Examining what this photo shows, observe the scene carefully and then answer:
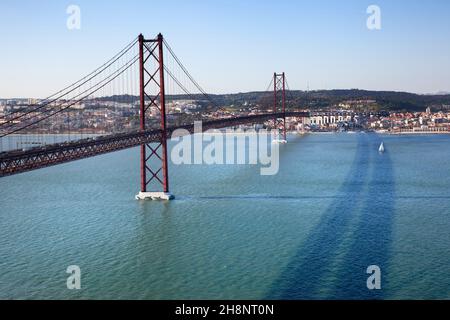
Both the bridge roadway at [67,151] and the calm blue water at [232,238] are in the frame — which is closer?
the calm blue water at [232,238]

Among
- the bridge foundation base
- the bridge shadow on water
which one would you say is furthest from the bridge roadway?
the bridge shadow on water

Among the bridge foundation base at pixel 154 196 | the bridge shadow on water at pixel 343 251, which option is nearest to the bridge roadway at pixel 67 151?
the bridge foundation base at pixel 154 196

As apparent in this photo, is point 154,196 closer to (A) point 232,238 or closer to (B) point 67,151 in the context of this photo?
(B) point 67,151

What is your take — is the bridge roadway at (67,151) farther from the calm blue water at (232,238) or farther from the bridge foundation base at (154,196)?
the calm blue water at (232,238)

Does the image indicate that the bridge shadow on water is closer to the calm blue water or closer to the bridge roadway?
the calm blue water

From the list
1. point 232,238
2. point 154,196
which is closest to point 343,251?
point 232,238
